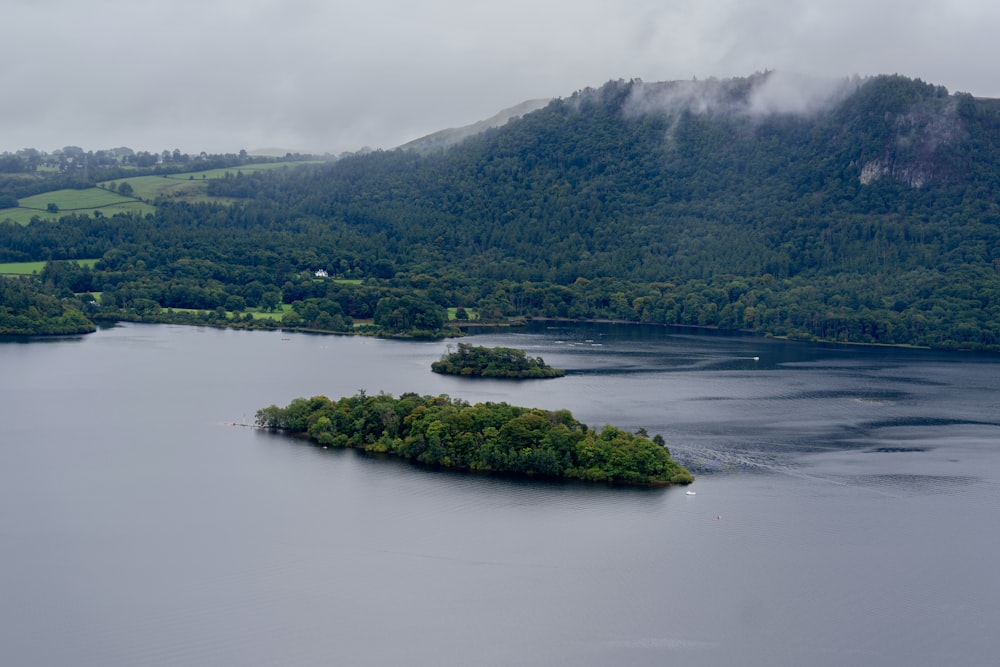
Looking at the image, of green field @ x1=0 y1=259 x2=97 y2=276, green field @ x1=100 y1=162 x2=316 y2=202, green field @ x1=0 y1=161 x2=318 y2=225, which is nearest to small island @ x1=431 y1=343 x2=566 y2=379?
green field @ x1=0 y1=259 x2=97 y2=276

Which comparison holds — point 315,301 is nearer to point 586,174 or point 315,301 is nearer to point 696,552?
point 586,174

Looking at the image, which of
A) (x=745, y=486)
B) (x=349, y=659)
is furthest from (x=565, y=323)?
(x=349, y=659)

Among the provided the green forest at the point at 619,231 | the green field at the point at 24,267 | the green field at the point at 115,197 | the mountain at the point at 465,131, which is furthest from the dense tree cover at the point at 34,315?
the mountain at the point at 465,131

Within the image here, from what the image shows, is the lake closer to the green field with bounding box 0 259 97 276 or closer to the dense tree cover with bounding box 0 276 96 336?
the dense tree cover with bounding box 0 276 96 336

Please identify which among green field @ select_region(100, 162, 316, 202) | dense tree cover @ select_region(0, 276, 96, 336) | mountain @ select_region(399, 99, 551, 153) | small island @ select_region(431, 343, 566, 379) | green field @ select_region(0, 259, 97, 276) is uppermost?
mountain @ select_region(399, 99, 551, 153)

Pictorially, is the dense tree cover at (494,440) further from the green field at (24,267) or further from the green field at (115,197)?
the green field at (115,197)

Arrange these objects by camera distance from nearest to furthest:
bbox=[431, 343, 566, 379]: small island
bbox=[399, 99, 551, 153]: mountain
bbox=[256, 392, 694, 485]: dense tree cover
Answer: bbox=[256, 392, 694, 485]: dense tree cover
bbox=[431, 343, 566, 379]: small island
bbox=[399, 99, 551, 153]: mountain

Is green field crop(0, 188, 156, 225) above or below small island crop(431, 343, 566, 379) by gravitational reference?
above
